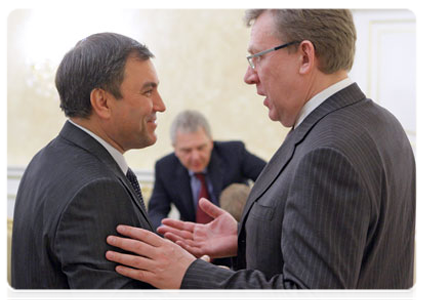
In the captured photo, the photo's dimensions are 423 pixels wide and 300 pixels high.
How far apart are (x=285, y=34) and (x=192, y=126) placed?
7.57ft

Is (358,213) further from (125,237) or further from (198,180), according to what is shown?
(198,180)

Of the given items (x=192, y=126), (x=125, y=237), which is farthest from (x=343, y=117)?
(x=192, y=126)

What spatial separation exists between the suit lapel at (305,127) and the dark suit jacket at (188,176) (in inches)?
84.3

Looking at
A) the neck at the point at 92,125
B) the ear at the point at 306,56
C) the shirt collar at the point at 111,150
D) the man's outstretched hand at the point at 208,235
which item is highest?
the ear at the point at 306,56

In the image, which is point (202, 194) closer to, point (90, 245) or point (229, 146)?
point (229, 146)

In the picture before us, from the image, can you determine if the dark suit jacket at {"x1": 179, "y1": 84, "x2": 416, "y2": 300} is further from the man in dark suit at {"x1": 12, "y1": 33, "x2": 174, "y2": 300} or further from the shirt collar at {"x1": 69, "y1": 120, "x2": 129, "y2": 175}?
the shirt collar at {"x1": 69, "y1": 120, "x2": 129, "y2": 175}

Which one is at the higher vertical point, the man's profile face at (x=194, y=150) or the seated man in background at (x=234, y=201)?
the man's profile face at (x=194, y=150)

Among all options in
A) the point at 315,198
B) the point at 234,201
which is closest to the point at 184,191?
the point at 234,201

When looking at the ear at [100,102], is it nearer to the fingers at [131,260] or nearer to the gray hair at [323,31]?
the fingers at [131,260]

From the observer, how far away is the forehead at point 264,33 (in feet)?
5.40

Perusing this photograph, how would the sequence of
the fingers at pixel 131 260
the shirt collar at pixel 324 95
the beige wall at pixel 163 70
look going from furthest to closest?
the beige wall at pixel 163 70
the shirt collar at pixel 324 95
the fingers at pixel 131 260

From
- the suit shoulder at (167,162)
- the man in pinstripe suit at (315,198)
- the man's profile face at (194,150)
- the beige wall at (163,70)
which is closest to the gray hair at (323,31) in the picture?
the man in pinstripe suit at (315,198)

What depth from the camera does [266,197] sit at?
64.2 inches

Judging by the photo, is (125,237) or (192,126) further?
(192,126)
